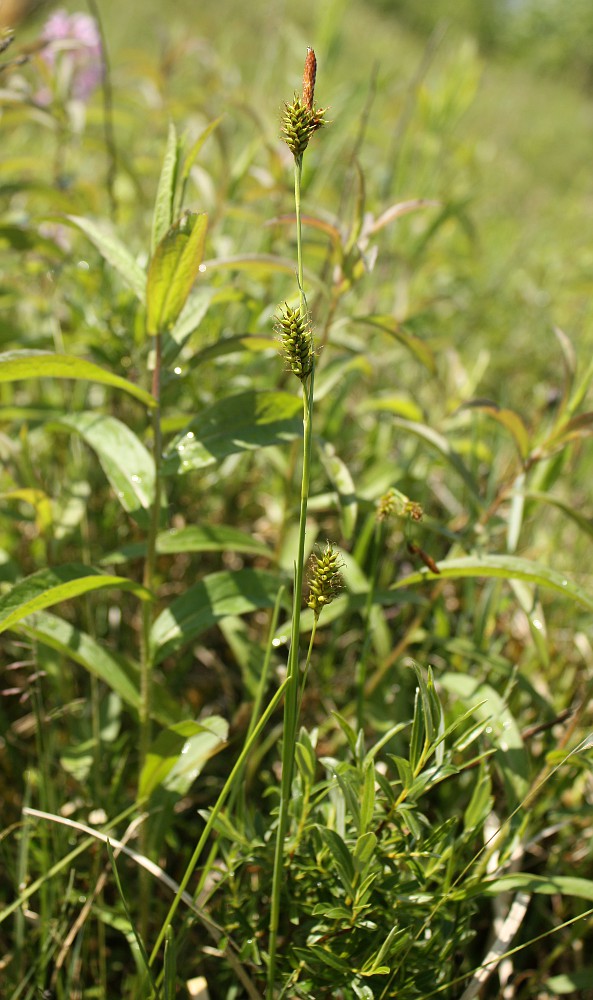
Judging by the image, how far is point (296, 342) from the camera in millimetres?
628

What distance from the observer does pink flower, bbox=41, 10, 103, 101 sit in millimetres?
2036

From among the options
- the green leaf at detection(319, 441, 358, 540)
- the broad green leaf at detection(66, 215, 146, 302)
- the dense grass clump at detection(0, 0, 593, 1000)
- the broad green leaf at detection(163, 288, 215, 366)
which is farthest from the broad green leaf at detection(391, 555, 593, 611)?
the broad green leaf at detection(66, 215, 146, 302)

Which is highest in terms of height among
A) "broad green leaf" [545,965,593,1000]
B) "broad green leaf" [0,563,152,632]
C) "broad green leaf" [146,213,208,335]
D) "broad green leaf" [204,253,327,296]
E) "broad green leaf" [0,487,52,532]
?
"broad green leaf" [204,253,327,296]

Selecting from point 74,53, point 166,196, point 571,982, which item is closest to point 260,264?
point 166,196

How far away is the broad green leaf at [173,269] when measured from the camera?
0.94m

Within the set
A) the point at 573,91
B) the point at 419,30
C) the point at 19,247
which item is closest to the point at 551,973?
the point at 19,247

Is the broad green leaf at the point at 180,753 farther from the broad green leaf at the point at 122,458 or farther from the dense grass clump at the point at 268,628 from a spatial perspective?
the broad green leaf at the point at 122,458

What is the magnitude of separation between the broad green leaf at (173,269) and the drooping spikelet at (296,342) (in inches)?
14.0

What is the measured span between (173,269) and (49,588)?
424mm

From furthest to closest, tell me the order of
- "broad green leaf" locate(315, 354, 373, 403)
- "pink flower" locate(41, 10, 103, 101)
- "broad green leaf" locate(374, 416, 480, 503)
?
1. "pink flower" locate(41, 10, 103, 101)
2. "broad green leaf" locate(315, 354, 373, 403)
3. "broad green leaf" locate(374, 416, 480, 503)

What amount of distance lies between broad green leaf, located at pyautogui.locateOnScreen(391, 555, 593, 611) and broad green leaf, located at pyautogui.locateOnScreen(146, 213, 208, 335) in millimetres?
498

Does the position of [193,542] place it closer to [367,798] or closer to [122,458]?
[122,458]

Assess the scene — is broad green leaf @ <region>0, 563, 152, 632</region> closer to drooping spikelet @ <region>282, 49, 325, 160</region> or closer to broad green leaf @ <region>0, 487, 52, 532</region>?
broad green leaf @ <region>0, 487, 52, 532</region>

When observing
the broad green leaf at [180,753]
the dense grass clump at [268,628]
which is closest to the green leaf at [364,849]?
the dense grass clump at [268,628]
